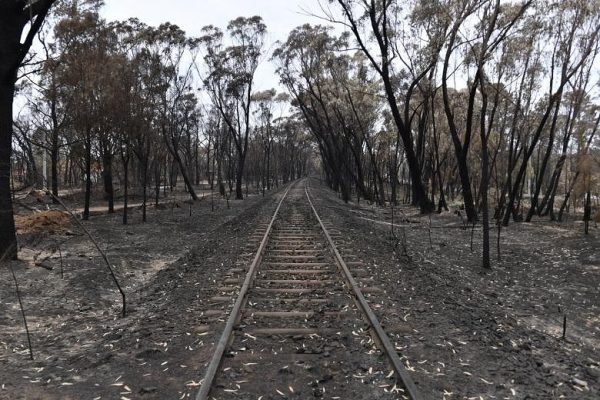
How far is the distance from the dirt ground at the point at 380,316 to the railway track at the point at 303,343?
0.26 metres

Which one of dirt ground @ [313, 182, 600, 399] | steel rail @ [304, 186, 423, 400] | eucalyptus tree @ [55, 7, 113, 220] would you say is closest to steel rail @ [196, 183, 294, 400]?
steel rail @ [304, 186, 423, 400]

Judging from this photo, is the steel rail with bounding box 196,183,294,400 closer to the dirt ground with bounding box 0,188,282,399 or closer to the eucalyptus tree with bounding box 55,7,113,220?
the dirt ground with bounding box 0,188,282,399

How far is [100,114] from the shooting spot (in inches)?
739

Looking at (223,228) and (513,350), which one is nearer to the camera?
(513,350)

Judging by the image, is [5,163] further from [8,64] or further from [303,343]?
[303,343]

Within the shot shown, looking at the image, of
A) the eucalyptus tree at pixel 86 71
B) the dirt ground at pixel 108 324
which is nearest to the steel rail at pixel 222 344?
the dirt ground at pixel 108 324

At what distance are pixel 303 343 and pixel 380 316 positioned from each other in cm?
137

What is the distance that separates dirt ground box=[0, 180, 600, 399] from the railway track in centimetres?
26

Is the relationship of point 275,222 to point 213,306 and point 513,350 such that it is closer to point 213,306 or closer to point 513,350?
point 213,306

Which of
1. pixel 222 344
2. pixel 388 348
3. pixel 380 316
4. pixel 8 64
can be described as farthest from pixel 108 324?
pixel 8 64

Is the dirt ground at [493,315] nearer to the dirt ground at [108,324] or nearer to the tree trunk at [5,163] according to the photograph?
the dirt ground at [108,324]

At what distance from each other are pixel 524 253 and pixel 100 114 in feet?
51.9

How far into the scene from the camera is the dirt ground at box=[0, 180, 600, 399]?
4.68 metres

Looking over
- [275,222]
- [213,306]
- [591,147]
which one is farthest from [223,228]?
[591,147]
